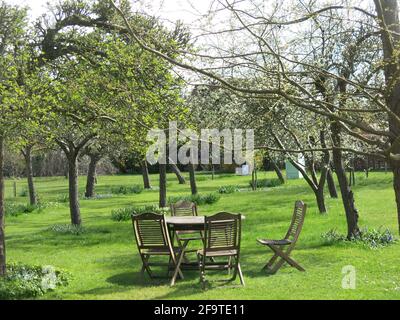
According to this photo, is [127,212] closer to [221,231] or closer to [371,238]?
[371,238]

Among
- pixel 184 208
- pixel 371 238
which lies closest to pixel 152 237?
pixel 184 208

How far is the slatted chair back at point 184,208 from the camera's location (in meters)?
11.7

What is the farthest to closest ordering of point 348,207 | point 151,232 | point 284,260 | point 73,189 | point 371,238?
point 73,189, point 348,207, point 371,238, point 284,260, point 151,232

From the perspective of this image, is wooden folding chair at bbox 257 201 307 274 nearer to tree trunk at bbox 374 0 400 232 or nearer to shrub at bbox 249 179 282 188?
tree trunk at bbox 374 0 400 232

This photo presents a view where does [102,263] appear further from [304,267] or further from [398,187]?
[398,187]

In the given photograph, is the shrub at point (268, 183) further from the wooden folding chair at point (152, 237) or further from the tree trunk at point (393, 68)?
the tree trunk at point (393, 68)

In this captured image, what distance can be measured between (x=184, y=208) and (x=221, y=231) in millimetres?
A: 3598

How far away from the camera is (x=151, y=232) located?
28.5ft

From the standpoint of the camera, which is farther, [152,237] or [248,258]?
[248,258]

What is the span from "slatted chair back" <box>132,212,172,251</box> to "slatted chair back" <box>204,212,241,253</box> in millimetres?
735

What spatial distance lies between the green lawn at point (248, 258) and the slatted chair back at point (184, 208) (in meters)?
1.24

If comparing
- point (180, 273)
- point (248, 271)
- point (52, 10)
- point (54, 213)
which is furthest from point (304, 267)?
point (54, 213)

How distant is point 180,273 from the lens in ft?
28.6
